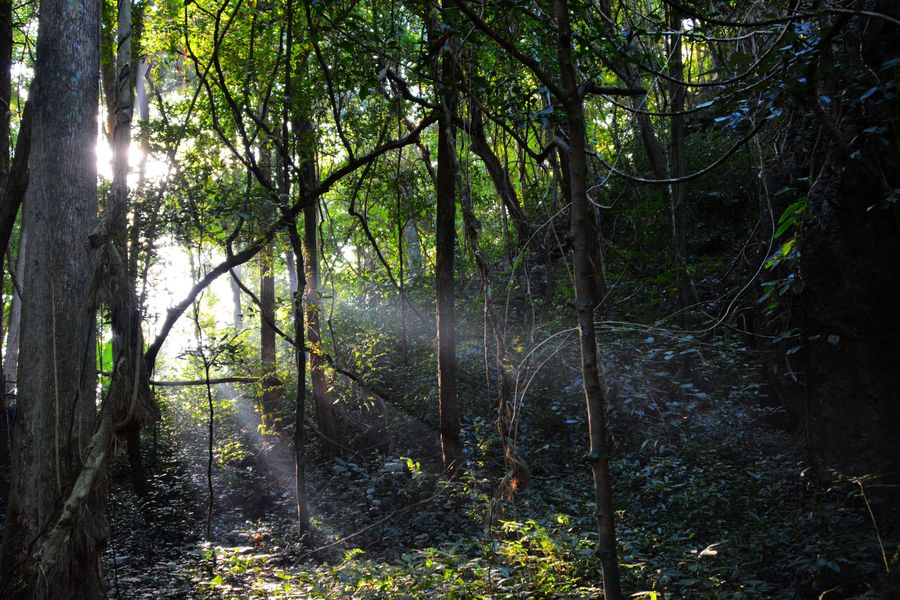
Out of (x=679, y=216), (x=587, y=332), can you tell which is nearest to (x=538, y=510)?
(x=587, y=332)

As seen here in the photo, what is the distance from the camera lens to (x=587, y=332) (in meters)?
2.58

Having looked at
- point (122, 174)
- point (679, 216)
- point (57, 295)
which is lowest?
point (57, 295)

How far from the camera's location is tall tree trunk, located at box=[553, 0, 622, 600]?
8.21 feet

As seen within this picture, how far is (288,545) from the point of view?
681 centimetres

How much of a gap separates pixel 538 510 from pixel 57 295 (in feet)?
14.3

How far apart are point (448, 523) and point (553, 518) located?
160 cm

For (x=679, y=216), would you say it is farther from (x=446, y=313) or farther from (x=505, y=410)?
(x=505, y=410)

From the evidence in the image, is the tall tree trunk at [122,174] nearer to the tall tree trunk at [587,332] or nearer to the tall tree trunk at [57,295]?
the tall tree trunk at [57,295]

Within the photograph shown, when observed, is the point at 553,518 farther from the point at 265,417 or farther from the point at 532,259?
the point at 532,259

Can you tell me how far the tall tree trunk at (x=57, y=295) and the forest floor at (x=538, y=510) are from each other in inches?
40.8

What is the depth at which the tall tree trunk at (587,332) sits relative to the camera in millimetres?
2502

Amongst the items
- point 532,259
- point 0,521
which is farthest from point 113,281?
point 532,259

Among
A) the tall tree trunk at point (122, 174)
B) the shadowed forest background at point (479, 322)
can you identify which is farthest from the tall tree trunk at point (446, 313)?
the tall tree trunk at point (122, 174)

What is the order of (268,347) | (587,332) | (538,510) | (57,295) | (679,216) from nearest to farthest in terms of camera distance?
(587,332) < (57,295) < (538,510) < (679,216) < (268,347)
